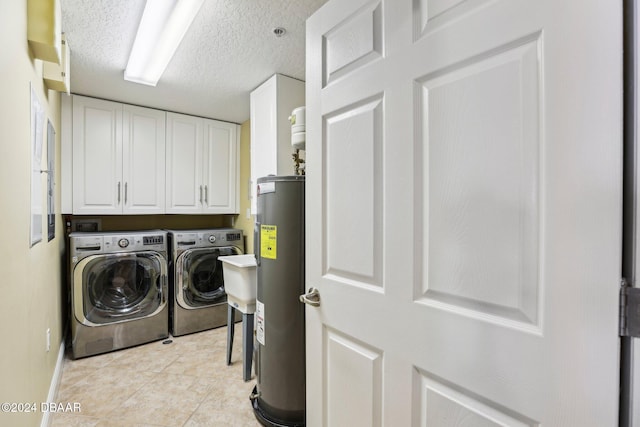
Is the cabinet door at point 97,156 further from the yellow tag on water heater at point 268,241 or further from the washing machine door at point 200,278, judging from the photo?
the yellow tag on water heater at point 268,241

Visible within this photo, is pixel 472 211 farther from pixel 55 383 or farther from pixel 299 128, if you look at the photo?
pixel 55 383

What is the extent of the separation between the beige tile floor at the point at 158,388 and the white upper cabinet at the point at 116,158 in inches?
55.2

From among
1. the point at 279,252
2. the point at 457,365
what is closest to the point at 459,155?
the point at 457,365

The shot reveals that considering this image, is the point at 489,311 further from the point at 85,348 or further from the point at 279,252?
the point at 85,348

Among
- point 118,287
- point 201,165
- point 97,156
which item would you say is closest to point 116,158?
point 97,156

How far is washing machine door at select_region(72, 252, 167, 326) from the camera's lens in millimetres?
2576

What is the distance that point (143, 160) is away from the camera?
3143mm

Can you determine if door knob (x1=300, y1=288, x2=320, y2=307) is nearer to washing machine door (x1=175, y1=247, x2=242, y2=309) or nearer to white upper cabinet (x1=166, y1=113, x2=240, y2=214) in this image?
washing machine door (x1=175, y1=247, x2=242, y2=309)

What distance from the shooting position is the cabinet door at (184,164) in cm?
330

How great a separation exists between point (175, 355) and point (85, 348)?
29.1 inches

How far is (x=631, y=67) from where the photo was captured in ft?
1.78

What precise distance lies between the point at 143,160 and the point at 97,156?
0.38m

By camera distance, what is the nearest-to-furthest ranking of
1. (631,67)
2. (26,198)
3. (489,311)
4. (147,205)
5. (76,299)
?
(631,67)
(489,311)
(26,198)
(76,299)
(147,205)

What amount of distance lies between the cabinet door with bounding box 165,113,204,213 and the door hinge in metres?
3.51
